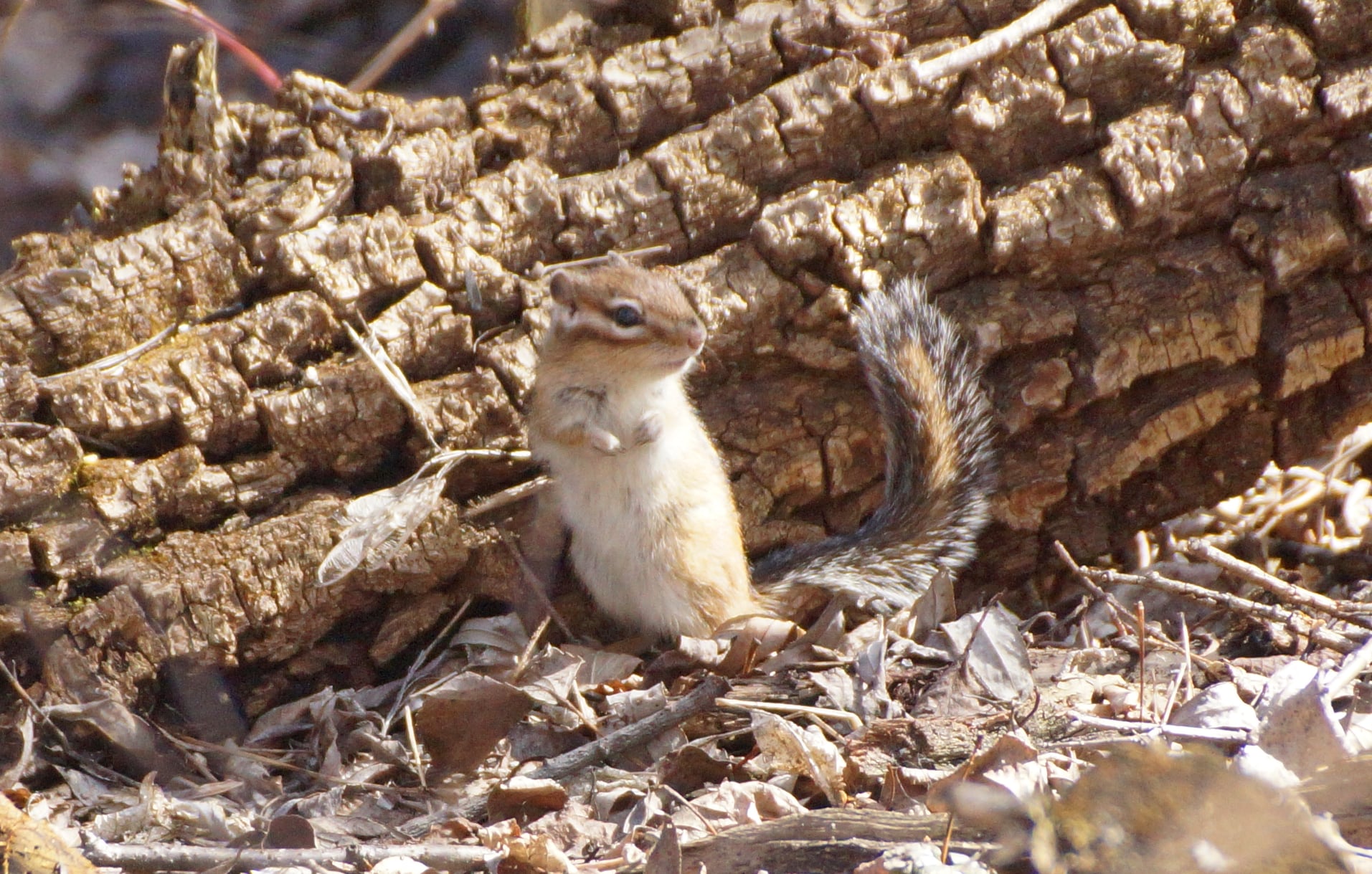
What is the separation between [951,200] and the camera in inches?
128

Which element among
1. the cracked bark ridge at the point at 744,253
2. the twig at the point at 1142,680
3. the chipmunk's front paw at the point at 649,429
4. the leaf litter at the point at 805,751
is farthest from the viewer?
the chipmunk's front paw at the point at 649,429

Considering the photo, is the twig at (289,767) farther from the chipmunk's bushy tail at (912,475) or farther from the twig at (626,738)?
the chipmunk's bushy tail at (912,475)

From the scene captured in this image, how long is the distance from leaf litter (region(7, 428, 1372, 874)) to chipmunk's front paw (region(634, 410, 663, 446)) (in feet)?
1.87

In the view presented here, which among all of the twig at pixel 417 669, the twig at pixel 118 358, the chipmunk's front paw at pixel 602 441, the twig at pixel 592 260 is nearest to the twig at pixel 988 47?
the twig at pixel 592 260

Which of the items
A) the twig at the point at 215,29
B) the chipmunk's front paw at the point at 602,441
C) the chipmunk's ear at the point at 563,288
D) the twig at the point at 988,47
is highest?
the twig at the point at 215,29

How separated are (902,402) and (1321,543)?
1608 mm

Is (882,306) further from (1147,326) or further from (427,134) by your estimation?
(427,134)

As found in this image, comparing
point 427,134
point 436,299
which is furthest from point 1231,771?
point 427,134

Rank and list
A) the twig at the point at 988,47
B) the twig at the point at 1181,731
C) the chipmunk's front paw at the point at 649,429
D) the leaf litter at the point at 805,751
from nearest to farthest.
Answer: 1. the leaf litter at the point at 805,751
2. the twig at the point at 1181,731
3. the twig at the point at 988,47
4. the chipmunk's front paw at the point at 649,429

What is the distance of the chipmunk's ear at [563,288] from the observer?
318cm

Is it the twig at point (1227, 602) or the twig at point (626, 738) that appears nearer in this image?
the twig at point (626, 738)

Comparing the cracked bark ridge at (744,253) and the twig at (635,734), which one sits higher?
the cracked bark ridge at (744,253)

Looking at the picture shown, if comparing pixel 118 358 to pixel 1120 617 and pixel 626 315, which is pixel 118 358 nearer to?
pixel 626 315

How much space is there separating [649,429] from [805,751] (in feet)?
4.11
